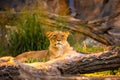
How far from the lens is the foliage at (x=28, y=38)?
10.4 metres

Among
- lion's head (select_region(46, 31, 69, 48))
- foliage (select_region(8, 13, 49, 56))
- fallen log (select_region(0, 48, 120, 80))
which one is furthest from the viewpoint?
foliage (select_region(8, 13, 49, 56))

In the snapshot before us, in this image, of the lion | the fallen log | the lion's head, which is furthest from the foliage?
the fallen log

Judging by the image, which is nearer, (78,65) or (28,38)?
(78,65)

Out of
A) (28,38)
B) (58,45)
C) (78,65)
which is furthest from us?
(28,38)

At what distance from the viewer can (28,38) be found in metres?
10.4

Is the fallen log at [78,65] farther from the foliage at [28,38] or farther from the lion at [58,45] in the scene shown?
the foliage at [28,38]

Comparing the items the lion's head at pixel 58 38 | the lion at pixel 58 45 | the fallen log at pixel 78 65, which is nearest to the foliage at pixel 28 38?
the lion at pixel 58 45

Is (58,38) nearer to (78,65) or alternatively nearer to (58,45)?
(58,45)

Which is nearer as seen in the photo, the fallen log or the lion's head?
the fallen log

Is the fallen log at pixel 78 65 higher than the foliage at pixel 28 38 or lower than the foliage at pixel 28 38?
lower

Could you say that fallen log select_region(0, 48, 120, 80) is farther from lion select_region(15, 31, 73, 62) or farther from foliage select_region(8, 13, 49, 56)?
foliage select_region(8, 13, 49, 56)

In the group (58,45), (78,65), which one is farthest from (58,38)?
(78,65)

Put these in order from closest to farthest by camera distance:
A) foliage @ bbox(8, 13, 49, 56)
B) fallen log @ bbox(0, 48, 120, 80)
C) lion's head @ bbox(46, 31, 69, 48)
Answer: fallen log @ bbox(0, 48, 120, 80) → lion's head @ bbox(46, 31, 69, 48) → foliage @ bbox(8, 13, 49, 56)

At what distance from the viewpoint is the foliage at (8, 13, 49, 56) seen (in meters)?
10.4
